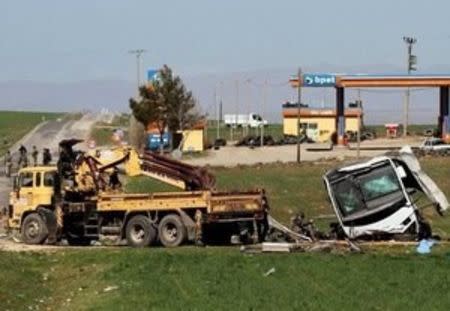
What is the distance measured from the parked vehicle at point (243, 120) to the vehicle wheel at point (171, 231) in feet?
358

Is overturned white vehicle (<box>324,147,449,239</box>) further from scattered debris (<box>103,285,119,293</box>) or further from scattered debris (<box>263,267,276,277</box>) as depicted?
scattered debris (<box>103,285,119,293</box>)

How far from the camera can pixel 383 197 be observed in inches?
1216

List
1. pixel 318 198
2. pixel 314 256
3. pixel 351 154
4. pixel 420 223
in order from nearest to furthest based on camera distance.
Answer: pixel 314 256, pixel 420 223, pixel 318 198, pixel 351 154

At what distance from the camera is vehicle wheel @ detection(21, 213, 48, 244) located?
116ft

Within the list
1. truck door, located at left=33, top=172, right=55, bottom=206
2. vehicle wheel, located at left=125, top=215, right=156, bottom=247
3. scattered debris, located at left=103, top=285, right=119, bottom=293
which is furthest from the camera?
truck door, located at left=33, top=172, right=55, bottom=206

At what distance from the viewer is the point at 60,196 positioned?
35812 millimetres

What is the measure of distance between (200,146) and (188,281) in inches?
3203

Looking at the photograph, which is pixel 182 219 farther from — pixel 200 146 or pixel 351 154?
pixel 200 146

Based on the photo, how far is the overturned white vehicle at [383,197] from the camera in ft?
101

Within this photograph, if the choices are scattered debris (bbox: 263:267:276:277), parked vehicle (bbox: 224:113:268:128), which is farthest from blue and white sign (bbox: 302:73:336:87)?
scattered debris (bbox: 263:267:276:277)

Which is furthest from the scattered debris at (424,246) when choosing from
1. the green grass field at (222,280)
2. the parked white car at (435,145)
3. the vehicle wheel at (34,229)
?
the parked white car at (435,145)

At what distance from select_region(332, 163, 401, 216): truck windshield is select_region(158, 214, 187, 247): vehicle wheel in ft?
15.7

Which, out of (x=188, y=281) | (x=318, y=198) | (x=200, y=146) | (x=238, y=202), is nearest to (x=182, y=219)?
(x=238, y=202)

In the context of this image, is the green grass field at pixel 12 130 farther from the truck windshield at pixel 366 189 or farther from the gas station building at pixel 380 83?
the truck windshield at pixel 366 189
